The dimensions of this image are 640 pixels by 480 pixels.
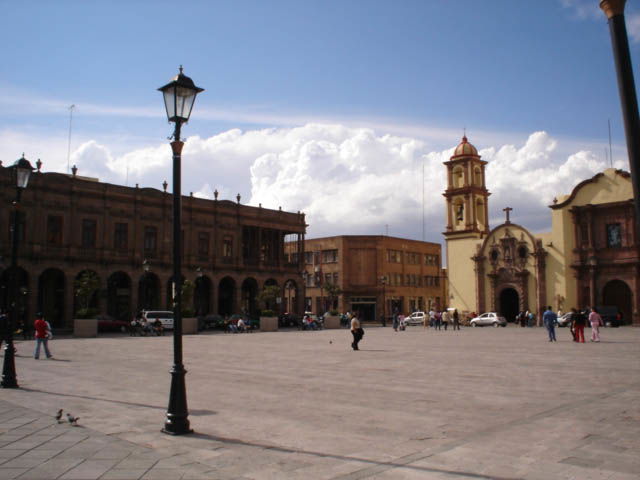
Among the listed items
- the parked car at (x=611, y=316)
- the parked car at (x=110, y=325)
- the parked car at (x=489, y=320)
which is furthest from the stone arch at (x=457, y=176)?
the parked car at (x=110, y=325)

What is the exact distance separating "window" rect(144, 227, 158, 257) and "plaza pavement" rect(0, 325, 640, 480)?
128ft

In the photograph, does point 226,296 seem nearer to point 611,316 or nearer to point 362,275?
point 362,275

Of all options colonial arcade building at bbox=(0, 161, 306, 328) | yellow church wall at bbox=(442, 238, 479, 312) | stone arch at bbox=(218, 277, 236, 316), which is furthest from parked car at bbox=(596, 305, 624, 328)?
stone arch at bbox=(218, 277, 236, 316)

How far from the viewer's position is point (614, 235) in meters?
56.3

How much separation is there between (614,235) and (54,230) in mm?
49844

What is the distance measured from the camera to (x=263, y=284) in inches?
2539

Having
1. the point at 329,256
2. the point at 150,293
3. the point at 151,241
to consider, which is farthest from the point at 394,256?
the point at 151,241

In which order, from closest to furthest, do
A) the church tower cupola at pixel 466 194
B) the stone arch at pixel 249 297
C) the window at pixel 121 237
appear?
the window at pixel 121 237
the stone arch at pixel 249 297
the church tower cupola at pixel 466 194

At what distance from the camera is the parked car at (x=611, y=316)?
5216 cm

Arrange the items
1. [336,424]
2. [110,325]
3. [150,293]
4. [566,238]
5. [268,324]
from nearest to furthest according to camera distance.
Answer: [336,424]
[110,325]
[268,324]
[150,293]
[566,238]

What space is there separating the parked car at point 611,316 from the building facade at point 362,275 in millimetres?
27616

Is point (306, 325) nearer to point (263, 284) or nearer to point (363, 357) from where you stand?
point (263, 284)

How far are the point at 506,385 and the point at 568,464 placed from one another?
6200 mm

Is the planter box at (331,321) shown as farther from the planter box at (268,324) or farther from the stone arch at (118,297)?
the stone arch at (118,297)
